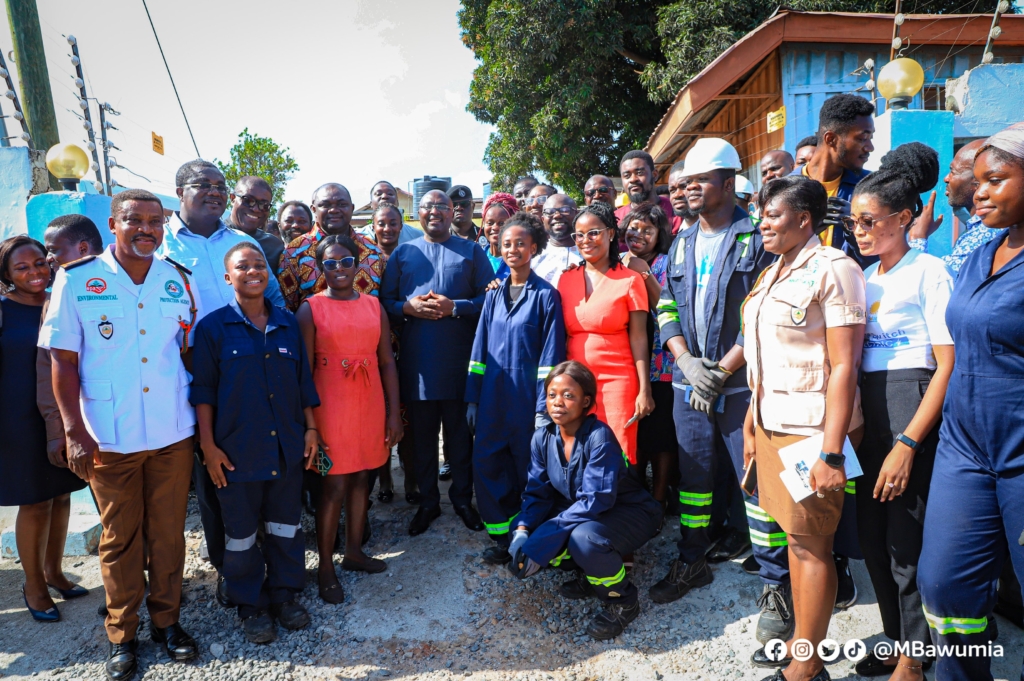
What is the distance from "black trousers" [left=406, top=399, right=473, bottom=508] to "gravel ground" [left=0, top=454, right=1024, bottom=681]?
0.47m

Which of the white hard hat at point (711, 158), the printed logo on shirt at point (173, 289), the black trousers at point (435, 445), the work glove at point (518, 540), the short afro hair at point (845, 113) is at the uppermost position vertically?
the short afro hair at point (845, 113)

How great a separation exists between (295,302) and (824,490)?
134 inches

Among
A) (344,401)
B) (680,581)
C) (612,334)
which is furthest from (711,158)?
(344,401)

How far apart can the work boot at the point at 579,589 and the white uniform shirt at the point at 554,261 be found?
6.34ft

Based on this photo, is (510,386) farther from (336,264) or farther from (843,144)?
(843,144)

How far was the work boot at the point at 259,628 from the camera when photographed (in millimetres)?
3391

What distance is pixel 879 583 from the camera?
9.32ft

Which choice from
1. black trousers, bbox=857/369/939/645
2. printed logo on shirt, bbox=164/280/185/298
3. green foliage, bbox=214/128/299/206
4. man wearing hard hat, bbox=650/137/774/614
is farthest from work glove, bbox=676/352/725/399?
green foliage, bbox=214/128/299/206

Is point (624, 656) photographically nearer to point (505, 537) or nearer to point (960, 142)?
point (505, 537)

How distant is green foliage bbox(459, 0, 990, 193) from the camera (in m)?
11.1

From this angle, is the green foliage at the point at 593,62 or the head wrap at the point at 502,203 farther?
the green foliage at the point at 593,62

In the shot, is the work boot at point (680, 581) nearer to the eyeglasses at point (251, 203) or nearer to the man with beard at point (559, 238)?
the man with beard at point (559, 238)

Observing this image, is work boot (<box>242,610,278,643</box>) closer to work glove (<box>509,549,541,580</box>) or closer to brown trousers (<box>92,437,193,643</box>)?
brown trousers (<box>92,437,193,643</box>)

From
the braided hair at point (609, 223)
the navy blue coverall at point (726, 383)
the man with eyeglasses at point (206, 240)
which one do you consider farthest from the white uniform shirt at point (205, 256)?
the navy blue coverall at point (726, 383)
